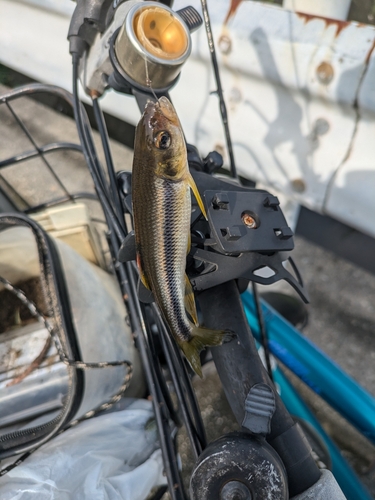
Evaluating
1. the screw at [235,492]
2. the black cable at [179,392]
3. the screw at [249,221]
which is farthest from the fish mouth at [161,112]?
the screw at [235,492]

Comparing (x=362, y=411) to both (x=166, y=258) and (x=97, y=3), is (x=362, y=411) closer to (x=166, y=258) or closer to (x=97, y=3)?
(x=166, y=258)

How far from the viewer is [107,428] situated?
4.42 ft

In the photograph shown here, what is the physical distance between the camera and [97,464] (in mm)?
1208

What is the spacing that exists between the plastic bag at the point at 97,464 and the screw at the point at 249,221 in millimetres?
906

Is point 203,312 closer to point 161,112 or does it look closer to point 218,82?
point 161,112

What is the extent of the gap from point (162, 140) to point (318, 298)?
211 cm

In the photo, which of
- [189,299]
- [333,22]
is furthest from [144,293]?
[333,22]

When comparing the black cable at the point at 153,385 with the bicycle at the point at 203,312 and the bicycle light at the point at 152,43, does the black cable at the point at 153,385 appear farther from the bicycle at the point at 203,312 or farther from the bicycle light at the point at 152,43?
the bicycle light at the point at 152,43

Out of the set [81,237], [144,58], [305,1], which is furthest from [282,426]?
[305,1]

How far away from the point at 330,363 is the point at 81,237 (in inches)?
56.8

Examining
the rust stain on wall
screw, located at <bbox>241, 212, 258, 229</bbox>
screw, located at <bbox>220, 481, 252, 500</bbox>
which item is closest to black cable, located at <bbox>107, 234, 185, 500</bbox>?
screw, located at <bbox>220, 481, 252, 500</bbox>

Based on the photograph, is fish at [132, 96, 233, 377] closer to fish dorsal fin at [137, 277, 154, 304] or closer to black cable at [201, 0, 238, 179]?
fish dorsal fin at [137, 277, 154, 304]

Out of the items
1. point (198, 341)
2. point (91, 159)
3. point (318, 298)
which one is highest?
point (91, 159)

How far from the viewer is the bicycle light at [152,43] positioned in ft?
3.24
